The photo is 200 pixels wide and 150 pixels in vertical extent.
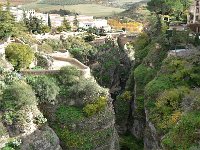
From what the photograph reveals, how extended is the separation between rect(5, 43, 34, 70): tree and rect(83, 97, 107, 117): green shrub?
8.12 meters

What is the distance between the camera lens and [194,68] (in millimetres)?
41000

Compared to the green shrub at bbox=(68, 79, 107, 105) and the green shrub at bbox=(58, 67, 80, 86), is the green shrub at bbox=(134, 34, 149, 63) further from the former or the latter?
the green shrub at bbox=(68, 79, 107, 105)

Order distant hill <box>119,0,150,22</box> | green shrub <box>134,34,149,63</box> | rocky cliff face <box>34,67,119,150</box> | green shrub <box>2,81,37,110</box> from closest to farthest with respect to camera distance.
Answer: green shrub <box>2,81,37,110</box>, rocky cliff face <box>34,67,119,150</box>, green shrub <box>134,34,149,63</box>, distant hill <box>119,0,150,22</box>

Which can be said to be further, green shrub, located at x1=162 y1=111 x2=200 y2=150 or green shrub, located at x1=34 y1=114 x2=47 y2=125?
green shrub, located at x1=34 y1=114 x2=47 y2=125

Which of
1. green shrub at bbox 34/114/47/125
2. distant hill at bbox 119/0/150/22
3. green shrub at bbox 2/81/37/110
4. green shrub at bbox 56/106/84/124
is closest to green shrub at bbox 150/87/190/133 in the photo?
green shrub at bbox 56/106/84/124

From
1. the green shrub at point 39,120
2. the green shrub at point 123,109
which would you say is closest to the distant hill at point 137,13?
the green shrub at point 123,109

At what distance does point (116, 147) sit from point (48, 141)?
30.0 ft

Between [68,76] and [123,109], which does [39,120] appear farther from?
[123,109]

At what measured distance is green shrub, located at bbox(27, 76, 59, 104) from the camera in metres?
37.4

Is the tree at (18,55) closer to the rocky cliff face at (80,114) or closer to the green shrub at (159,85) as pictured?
the rocky cliff face at (80,114)

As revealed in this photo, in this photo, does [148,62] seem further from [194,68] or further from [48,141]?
[48,141]

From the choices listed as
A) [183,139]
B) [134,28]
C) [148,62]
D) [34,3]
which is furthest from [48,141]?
[34,3]

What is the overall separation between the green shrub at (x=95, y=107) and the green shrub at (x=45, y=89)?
9.70 feet

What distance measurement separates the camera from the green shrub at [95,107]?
37938mm
